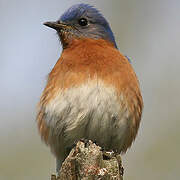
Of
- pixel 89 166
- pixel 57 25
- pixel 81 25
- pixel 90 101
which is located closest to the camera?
pixel 89 166

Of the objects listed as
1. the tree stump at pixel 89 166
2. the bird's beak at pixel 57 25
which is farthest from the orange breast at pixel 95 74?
the tree stump at pixel 89 166

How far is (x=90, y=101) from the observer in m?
8.14

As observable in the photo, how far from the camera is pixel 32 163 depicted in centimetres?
1243

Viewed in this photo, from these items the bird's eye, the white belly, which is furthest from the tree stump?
the bird's eye

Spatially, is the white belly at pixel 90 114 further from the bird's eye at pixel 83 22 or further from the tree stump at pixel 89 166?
the bird's eye at pixel 83 22

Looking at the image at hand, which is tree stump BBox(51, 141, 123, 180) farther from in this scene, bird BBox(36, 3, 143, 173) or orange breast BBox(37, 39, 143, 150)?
orange breast BBox(37, 39, 143, 150)

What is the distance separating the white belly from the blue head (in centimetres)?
146

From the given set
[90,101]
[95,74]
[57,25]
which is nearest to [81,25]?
[57,25]

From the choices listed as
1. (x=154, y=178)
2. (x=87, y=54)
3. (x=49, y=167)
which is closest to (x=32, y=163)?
(x=49, y=167)

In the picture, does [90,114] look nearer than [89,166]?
No

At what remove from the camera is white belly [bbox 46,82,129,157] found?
815 centimetres

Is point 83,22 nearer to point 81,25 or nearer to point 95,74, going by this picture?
point 81,25

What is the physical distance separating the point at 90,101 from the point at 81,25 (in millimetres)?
2137

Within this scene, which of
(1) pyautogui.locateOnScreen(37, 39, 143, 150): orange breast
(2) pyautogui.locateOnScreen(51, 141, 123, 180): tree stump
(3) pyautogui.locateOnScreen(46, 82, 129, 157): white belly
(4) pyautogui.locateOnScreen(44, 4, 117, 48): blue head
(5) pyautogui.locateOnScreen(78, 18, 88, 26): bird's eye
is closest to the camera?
(2) pyautogui.locateOnScreen(51, 141, 123, 180): tree stump
